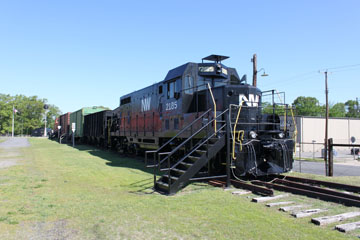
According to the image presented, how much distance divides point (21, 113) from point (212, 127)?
3852 inches

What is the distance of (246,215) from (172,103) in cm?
687

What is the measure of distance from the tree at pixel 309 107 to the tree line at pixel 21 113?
81.5m

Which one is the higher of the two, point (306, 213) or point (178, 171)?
point (178, 171)

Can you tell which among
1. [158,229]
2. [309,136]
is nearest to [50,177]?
[158,229]

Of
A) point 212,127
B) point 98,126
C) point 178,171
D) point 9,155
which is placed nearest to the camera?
point 178,171

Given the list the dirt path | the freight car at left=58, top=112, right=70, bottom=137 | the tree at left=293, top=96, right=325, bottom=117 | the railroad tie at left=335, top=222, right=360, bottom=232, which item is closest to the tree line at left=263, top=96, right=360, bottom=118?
the tree at left=293, top=96, right=325, bottom=117

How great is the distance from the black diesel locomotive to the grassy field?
102cm

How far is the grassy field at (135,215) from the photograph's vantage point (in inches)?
184

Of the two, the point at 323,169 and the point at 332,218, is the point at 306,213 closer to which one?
the point at 332,218

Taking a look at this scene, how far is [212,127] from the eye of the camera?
9477 millimetres

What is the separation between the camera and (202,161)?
8.41 m

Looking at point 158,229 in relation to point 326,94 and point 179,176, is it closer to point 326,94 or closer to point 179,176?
point 179,176

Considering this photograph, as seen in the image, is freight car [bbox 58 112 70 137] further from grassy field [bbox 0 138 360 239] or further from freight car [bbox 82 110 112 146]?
grassy field [bbox 0 138 360 239]

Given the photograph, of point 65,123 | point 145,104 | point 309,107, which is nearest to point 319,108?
point 309,107
